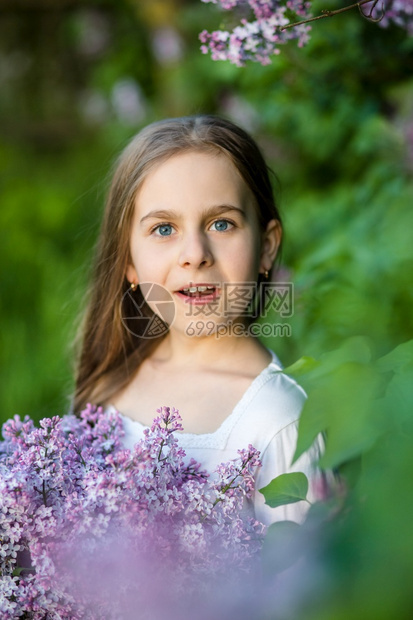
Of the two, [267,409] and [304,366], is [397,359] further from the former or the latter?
[267,409]

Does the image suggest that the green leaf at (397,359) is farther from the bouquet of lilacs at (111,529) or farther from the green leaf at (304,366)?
the bouquet of lilacs at (111,529)

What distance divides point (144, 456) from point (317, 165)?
11.2ft

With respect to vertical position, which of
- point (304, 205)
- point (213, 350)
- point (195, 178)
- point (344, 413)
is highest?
point (304, 205)

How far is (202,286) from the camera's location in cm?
207

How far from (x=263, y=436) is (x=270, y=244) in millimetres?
682

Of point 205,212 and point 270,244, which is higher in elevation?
point 270,244

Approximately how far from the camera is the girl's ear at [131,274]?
95.3 inches

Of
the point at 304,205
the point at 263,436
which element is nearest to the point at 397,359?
the point at 263,436

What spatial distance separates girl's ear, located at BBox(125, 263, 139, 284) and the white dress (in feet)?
1.87

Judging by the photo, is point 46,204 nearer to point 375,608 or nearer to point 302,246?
point 302,246

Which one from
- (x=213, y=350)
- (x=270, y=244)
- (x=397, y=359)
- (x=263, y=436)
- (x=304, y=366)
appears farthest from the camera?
(x=270, y=244)

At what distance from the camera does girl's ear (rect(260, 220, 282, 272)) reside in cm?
233

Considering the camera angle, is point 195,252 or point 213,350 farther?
point 213,350

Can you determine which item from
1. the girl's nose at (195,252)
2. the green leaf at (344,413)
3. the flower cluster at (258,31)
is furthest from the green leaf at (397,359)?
the flower cluster at (258,31)
